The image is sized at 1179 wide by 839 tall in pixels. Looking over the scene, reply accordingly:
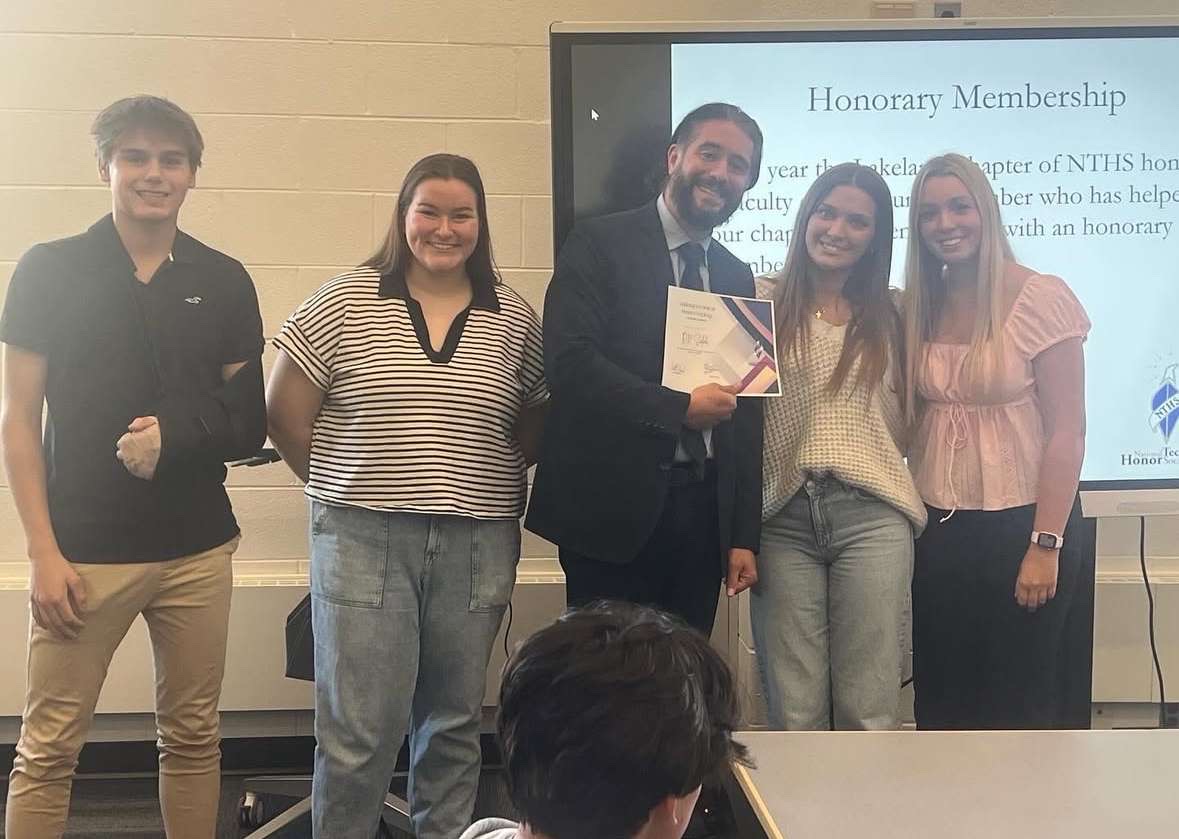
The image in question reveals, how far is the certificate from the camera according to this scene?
6.33 feet

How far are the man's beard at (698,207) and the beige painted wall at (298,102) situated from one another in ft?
2.73

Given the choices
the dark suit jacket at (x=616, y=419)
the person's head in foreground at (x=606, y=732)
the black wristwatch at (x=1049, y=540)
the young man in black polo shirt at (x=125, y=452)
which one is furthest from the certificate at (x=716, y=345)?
the person's head in foreground at (x=606, y=732)

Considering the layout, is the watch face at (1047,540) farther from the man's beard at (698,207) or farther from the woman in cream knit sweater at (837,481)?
the man's beard at (698,207)

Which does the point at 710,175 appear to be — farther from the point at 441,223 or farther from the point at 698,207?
the point at 441,223

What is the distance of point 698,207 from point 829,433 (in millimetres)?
499

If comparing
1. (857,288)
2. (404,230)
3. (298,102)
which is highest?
(298,102)

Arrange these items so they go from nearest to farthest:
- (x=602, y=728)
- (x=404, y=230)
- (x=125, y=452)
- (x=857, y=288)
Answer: (x=602, y=728) → (x=125, y=452) → (x=404, y=230) → (x=857, y=288)

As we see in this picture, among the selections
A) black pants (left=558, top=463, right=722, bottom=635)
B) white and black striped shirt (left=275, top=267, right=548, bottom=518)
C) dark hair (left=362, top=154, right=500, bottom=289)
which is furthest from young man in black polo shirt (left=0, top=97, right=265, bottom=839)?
black pants (left=558, top=463, right=722, bottom=635)

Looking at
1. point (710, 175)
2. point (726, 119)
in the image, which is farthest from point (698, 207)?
point (726, 119)

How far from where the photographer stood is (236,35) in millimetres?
2695

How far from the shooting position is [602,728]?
0.83 meters

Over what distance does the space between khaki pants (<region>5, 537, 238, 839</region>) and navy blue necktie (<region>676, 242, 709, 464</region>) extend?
0.86 meters

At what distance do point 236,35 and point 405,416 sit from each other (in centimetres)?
145

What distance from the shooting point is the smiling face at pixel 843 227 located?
6.47 feet
